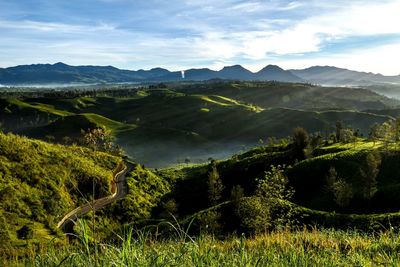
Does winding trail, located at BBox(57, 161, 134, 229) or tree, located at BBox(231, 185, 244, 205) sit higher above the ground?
tree, located at BBox(231, 185, 244, 205)

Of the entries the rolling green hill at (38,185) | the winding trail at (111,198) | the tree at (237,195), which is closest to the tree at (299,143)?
the tree at (237,195)

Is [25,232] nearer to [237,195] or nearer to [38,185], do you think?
[38,185]

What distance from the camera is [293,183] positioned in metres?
123

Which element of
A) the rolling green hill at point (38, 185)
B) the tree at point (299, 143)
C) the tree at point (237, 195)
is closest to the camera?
the tree at point (237, 195)

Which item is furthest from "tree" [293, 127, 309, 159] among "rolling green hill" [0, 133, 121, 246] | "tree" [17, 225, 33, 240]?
"tree" [17, 225, 33, 240]

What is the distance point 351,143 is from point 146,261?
165 m

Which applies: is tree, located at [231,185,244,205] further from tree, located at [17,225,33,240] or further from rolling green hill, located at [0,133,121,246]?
tree, located at [17,225,33,240]

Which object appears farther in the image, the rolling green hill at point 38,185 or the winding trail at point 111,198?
the winding trail at point 111,198

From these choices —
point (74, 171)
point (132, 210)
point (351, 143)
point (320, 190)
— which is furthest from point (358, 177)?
point (74, 171)

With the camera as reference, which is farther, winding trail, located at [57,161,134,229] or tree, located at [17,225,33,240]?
winding trail, located at [57,161,134,229]

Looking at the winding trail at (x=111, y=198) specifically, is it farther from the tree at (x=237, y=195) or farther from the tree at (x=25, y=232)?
the tree at (x=237, y=195)

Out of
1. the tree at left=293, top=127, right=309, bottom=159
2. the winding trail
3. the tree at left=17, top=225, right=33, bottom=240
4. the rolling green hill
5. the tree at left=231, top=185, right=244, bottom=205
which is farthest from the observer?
the tree at left=293, top=127, right=309, bottom=159

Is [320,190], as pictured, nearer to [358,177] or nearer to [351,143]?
[358,177]

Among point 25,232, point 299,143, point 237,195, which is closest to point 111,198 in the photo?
point 25,232
